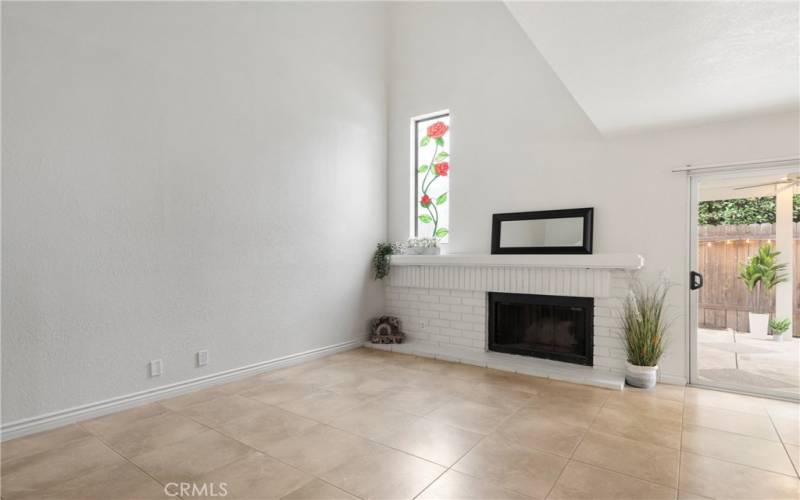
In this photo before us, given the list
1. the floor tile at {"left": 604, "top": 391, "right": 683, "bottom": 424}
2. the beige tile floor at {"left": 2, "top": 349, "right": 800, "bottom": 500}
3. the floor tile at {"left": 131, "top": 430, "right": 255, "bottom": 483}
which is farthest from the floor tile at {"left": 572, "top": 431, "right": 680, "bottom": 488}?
the floor tile at {"left": 131, "top": 430, "right": 255, "bottom": 483}

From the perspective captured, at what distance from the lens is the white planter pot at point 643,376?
3510 millimetres

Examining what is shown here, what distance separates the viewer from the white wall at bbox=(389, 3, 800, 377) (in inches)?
143

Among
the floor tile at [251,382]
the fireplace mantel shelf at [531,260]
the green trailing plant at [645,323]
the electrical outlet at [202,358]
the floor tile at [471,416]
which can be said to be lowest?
the floor tile at [251,382]

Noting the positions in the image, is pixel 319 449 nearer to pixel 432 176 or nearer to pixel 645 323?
pixel 645 323

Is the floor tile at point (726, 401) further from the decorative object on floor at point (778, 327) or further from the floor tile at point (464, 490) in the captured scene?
the floor tile at point (464, 490)

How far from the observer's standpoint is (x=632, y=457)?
2.30m

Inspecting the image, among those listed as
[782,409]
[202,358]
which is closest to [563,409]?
[782,409]

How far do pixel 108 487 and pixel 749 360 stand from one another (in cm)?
455

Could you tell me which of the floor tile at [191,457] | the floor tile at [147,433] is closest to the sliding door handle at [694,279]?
the floor tile at [191,457]

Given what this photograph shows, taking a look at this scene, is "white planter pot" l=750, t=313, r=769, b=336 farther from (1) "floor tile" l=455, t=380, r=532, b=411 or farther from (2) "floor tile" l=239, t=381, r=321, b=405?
(2) "floor tile" l=239, t=381, r=321, b=405

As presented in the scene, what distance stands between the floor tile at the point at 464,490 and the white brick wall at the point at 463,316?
2.36m

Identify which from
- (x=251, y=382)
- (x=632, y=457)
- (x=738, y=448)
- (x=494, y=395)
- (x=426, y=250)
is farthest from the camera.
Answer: (x=426, y=250)

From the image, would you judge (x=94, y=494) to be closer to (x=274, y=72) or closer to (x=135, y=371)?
(x=135, y=371)

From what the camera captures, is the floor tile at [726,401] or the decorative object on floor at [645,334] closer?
the floor tile at [726,401]
